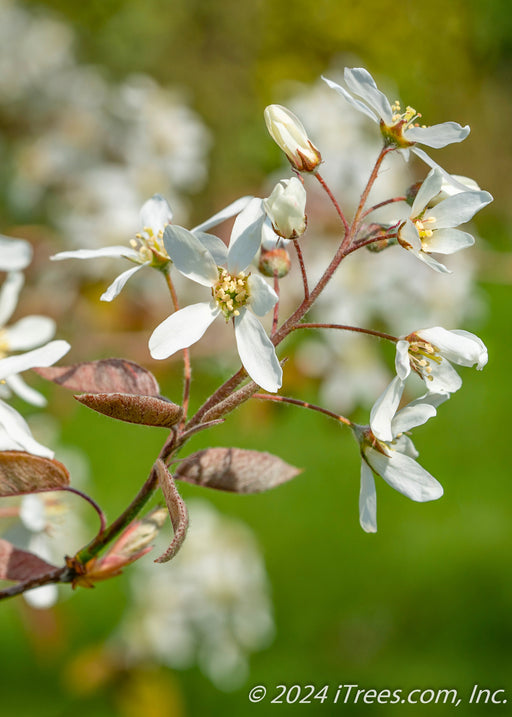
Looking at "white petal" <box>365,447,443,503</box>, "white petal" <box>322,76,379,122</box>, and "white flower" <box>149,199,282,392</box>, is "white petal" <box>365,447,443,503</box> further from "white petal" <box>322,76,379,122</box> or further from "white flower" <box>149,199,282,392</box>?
"white petal" <box>322,76,379,122</box>

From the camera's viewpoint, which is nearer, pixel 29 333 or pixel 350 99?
pixel 350 99

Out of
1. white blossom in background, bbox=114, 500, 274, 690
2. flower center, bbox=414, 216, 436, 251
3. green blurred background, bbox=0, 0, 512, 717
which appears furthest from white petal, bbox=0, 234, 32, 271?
white blossom in background, bbox=114, 500, 274, 690

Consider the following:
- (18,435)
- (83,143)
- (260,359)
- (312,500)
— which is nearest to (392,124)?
(260,359)

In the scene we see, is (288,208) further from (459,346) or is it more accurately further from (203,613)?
(203,613)

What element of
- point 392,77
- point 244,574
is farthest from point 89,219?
point 392,77

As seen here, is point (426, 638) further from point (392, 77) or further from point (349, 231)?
point (392, 77)

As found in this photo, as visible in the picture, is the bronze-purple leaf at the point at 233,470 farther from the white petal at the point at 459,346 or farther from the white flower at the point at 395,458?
the white petal at the point at 459,346
